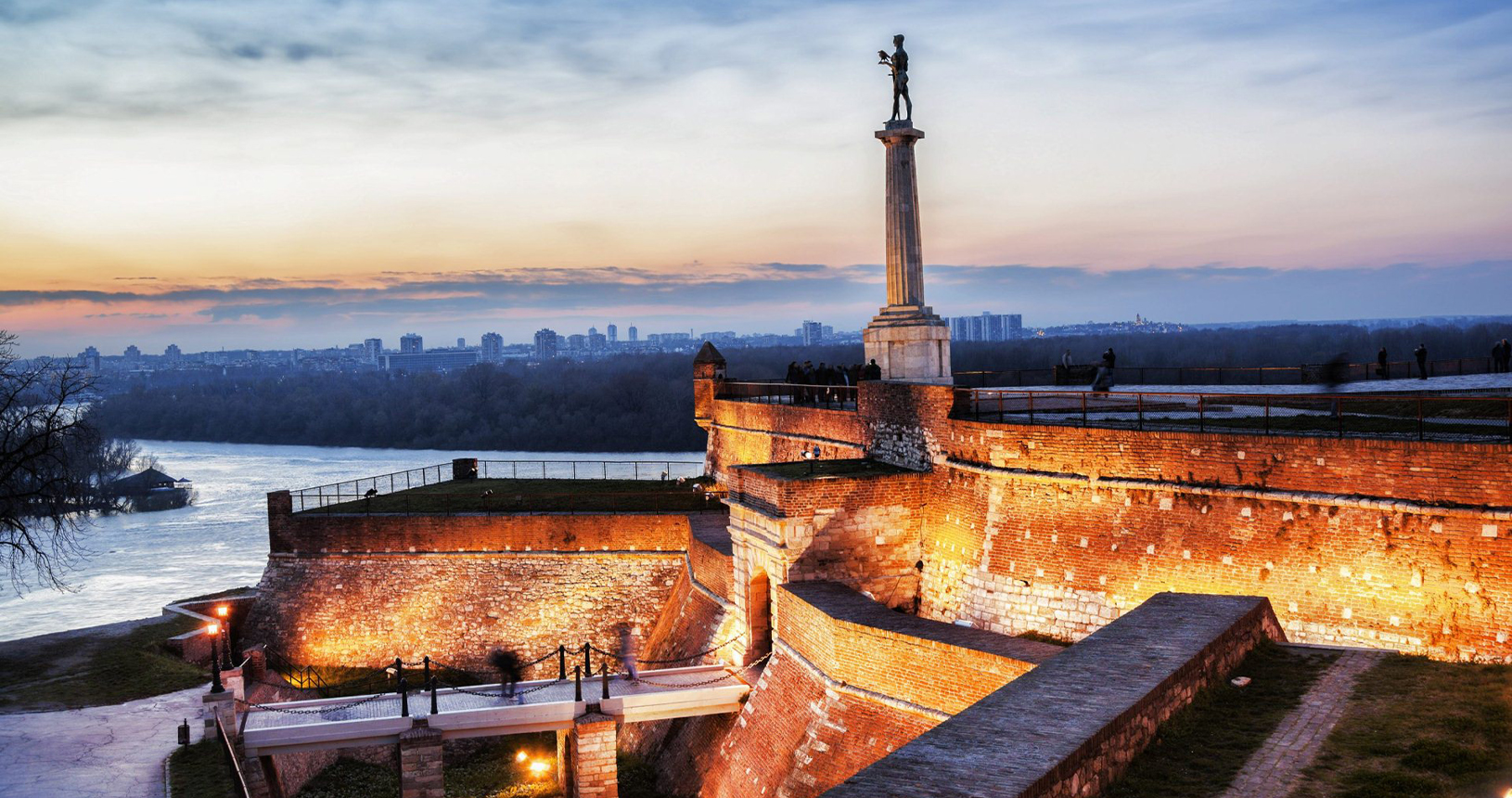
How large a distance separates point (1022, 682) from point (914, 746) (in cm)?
158

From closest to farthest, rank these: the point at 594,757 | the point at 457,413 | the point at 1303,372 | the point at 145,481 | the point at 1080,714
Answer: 1. the point at 1080,714
2. the point at 594,757
3. the point at 1303,372
4. the point at 145,481
5. the point at 457,413

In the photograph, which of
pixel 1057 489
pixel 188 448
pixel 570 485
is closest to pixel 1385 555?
pixel 1057 489

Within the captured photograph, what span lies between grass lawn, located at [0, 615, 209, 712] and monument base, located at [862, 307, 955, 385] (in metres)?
13.1

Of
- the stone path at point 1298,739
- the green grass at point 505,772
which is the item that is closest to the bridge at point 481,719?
the green grass at point 505,772

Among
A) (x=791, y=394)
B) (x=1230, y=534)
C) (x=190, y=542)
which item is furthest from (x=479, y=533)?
(x=190, y=542)

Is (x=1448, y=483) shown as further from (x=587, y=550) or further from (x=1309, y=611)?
(x=587, y=550)

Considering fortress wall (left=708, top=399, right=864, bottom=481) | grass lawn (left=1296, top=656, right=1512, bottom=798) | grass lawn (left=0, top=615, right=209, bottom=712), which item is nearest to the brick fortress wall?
grass lawn (left=0, top=615, right=209, bottom=712)

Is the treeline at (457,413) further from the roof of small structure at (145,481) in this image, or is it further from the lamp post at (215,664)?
the lamp post at (215,664)

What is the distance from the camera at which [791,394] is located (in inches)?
949

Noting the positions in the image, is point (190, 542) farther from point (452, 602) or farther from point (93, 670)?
point (93, 670)

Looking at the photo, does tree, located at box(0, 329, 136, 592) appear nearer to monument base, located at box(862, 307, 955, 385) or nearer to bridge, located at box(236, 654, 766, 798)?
bridge, located at box(236, 654, 766, 798)

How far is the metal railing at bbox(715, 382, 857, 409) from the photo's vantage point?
21.8 meters

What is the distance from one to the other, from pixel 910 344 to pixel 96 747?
46.4ft

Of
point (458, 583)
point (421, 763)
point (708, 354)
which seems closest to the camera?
point (421, 763)
